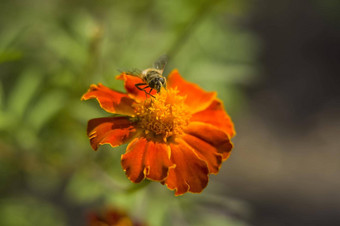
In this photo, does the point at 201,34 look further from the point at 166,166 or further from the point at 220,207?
the point at 166,166

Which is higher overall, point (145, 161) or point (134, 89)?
point (134, 89)

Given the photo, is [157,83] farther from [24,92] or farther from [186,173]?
[24,92]

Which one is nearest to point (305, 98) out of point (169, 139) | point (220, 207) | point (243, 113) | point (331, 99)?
point (331, 99)

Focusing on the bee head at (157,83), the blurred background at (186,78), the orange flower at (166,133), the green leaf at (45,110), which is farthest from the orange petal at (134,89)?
the green leaf at (45,110)

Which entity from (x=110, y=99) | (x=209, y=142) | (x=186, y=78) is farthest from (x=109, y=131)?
(x=186, y=78)

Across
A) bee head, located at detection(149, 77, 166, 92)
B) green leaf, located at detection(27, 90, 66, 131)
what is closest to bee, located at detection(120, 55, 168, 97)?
bee head, located at detection(149, 77, 166, 92)

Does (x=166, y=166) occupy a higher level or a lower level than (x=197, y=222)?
lower
